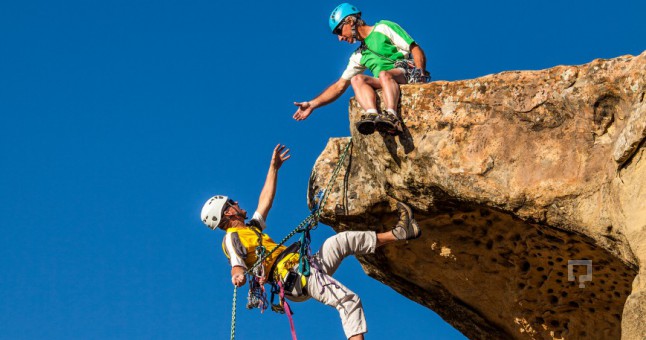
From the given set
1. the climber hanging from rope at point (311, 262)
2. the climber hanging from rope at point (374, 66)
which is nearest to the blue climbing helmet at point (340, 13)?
the climber hanging from rope at point (374, 66)

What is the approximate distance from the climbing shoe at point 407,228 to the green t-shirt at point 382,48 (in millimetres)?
1642

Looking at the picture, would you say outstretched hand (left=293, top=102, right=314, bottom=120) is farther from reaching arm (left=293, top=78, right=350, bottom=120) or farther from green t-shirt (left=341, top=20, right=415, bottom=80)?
green t-shirt (left=341, top=20, right=415, bottom=80)

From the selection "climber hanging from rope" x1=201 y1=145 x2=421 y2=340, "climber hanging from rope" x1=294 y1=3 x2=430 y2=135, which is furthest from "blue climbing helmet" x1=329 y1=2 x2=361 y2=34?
"climber hanging from rope" x1=201 y1=145 x2=421 y2=340

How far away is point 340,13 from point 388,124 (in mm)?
1941

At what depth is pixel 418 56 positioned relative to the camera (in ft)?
47.0

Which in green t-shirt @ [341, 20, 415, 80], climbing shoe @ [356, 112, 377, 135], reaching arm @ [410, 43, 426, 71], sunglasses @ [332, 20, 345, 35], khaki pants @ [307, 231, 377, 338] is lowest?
khaki pants @ [307, 231, 377, 338]

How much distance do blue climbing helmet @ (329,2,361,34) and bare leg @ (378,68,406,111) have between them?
0.99m

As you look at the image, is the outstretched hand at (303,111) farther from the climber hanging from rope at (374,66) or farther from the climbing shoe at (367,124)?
the climbing shoe at (367,124)

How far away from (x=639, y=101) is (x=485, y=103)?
76.5 inches

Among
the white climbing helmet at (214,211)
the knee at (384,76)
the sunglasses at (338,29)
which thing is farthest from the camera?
the white climbing helmet at (214,211)

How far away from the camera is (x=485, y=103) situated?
1355cm

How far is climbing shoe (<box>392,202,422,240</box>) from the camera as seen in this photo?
14.1 meters

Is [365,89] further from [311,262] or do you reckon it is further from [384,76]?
[311,262]

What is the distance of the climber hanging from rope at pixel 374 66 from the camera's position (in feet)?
45.0
